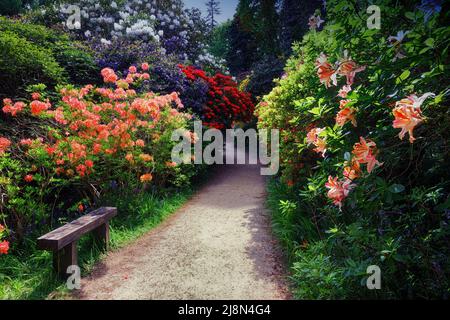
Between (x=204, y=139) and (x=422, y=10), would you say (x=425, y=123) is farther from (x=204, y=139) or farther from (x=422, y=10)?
(x=204, y=139)

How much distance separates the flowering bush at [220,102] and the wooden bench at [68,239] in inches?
176

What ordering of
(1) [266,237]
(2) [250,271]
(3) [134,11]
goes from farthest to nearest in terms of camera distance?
1. (3) [134,11]
2. (1) [266,237]
3. (2) [250,271]

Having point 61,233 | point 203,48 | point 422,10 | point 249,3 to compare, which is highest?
point 249,3

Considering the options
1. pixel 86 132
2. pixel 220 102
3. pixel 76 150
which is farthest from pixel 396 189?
pixel 220 102

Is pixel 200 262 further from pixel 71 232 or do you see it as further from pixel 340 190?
pixel 340 190

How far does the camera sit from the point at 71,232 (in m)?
3.00

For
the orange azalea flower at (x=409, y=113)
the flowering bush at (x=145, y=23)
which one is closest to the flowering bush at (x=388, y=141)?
the orange azalea flower at (x=409, y=113)

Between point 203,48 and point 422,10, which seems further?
point 203,48

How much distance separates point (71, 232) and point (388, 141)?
9.15 ft

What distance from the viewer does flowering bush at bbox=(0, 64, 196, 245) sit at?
403 centimetres

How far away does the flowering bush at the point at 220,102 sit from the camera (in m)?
8.30
